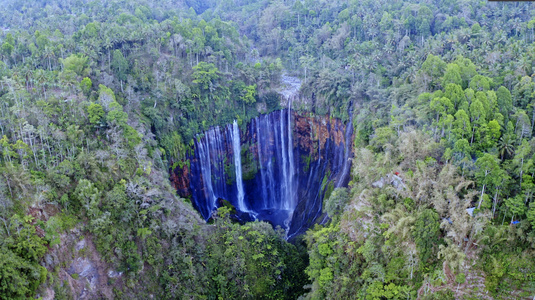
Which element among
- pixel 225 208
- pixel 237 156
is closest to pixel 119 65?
pixel 237 156

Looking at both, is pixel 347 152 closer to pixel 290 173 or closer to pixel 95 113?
pixel 290 173

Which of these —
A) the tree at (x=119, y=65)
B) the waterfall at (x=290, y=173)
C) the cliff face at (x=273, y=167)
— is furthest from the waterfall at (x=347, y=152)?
the tree at (x=119, y=65)

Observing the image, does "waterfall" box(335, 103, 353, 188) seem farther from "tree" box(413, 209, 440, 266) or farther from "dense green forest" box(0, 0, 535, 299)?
"tree" box(413, 209, 440, 266)

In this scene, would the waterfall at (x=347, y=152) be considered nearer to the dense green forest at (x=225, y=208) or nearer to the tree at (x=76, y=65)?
the dense green forest at (x=225, y=208)

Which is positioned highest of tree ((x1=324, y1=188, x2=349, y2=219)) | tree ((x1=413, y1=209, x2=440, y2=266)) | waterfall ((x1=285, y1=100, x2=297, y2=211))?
tree ((x1=413, y1=209, x2=440, y2=266))

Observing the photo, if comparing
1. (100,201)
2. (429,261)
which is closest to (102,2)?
(100,201)

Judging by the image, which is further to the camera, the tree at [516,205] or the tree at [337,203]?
the tree at [337,203]

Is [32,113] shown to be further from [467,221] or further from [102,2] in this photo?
[102,2]

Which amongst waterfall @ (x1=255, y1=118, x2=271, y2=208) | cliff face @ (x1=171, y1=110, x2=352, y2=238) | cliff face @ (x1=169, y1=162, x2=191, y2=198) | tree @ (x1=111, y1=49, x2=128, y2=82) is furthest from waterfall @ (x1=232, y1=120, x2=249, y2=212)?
tree @ (x1=111, y1=49, x2=128, y2=82)
